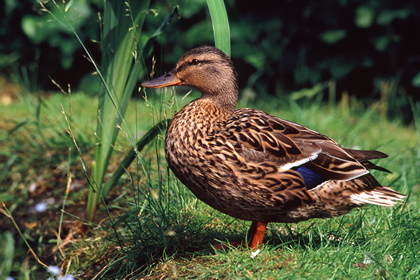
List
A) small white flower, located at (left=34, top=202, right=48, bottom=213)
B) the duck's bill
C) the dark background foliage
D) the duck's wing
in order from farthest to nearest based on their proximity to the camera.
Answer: the dark background foliage → small white flower, located at (left=34, top=202, right=48, bottom=213) → the duck's bill → the duck's wing

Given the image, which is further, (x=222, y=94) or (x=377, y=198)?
(x=222, y=94)

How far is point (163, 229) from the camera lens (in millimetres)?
3164

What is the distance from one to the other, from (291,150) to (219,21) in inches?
34.3

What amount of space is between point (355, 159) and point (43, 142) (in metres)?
2.69

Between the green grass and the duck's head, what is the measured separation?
17 centimetres

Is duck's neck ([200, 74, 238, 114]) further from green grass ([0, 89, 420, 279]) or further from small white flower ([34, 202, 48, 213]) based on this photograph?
small white flower ([34, 202, 48, 213])

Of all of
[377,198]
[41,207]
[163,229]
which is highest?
[377,198]

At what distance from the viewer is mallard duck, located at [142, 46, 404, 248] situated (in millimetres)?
2848

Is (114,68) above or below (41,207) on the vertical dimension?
above

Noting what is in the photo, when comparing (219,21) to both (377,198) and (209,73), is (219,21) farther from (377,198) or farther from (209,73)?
(377,198)

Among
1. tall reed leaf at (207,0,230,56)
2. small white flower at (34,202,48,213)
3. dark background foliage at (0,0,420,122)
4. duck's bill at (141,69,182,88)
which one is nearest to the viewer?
duck's bill at (141,69,182,88)

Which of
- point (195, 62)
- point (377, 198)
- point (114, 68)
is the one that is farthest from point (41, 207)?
Answer: point (377, 198)

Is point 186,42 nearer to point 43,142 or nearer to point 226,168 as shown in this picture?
point 43,142

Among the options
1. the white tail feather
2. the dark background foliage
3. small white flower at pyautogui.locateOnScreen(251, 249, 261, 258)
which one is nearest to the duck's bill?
small white flower at pyautogui.locateOnScreen(251, 249, 261, 258)
